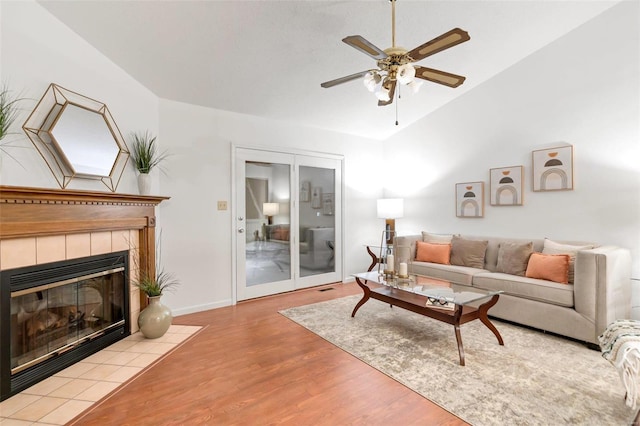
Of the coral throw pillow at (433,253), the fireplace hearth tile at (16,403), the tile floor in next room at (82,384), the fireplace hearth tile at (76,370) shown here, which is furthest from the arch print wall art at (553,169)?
the fireplace hearth tile at (16,403)

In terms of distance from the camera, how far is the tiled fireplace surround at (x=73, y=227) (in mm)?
1911

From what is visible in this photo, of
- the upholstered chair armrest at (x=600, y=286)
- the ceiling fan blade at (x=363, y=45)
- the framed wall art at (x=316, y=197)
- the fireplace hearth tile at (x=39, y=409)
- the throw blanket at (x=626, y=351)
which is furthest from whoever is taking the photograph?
the framed wall art at (x=316, y=197)

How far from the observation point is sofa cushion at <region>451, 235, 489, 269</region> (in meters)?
3.93

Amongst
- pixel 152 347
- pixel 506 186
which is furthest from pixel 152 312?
pixel 506 186

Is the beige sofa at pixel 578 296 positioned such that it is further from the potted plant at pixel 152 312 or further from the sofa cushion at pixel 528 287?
the potted plant at pixel 152 312

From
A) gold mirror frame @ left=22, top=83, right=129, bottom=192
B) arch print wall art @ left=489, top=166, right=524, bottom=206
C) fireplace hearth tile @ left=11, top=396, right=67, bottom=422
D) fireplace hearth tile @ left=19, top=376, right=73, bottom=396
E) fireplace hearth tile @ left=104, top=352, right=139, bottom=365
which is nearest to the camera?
fireplace hearth tile @ left=11, top=396, right=67, bottom=422

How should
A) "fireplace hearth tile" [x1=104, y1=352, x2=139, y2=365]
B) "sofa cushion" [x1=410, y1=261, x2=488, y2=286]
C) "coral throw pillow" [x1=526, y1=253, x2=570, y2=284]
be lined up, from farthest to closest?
"sofa cushion" [x1=410, y1=261, x2=488, y2=286], "coral throw pillow" [x1=526, y1=253, x2=570, y2=284], "fireplace hearth tile" [x1=104, y1=352, x2=139, y2=365]

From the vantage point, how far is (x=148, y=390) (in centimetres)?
203

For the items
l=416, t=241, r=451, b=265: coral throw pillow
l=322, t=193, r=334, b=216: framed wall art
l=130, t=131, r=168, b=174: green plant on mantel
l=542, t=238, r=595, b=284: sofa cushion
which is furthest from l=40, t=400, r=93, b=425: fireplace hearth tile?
l=542, t=238, r=595, b=284: sofa cushion

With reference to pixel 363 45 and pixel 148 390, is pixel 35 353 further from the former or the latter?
pixel 363 45

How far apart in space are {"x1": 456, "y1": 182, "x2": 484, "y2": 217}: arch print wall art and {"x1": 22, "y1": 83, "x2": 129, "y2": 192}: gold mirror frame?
4.50m

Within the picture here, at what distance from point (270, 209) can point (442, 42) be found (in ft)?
10.0

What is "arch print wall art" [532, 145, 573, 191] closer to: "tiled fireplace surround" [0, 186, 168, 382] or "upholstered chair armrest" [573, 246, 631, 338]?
"upholstered chair armrest" [573, 246, 631, 338]

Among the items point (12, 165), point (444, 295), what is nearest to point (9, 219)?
point (12, 165)
